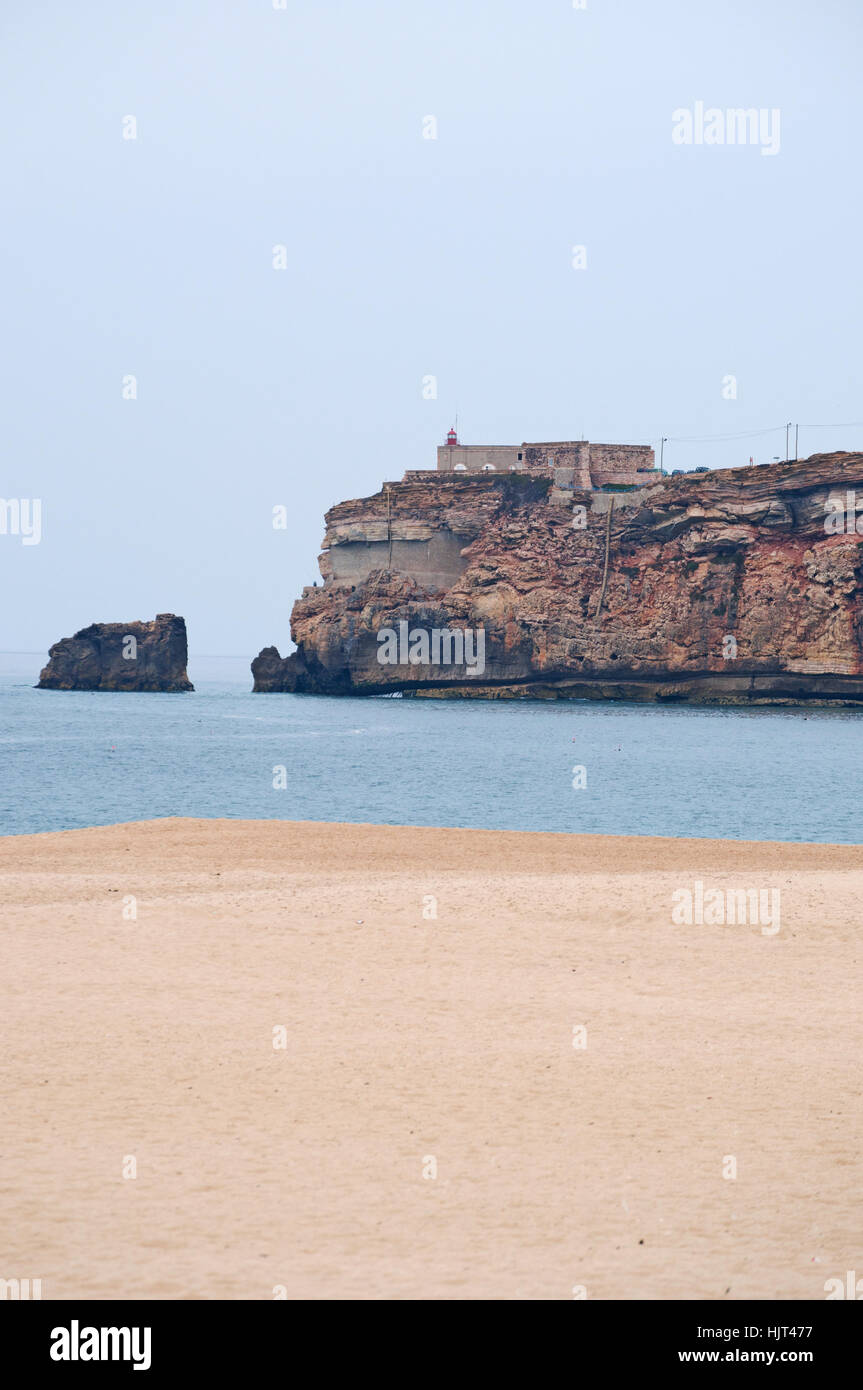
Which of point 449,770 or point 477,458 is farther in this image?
point 477,458

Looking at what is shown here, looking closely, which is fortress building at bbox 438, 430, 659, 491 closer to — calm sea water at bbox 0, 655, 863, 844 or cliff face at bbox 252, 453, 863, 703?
cliff face at bbox 252, 453, 863, 703

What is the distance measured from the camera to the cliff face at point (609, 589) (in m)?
136

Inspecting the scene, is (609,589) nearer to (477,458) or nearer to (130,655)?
(477,458)

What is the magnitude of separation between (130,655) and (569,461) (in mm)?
58667

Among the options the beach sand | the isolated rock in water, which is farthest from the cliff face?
the beach sand

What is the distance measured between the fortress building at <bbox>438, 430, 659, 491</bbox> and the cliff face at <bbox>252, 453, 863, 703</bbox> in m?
4.97

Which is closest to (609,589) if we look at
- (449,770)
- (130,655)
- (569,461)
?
(569,461)

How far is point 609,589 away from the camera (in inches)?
5797

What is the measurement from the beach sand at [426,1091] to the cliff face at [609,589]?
11822 centimetres

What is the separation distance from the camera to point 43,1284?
323 inches

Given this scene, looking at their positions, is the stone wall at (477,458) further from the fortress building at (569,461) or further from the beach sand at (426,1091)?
the beach sand at (426,1091)

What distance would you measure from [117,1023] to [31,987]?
6.46ft

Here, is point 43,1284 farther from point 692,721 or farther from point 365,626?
point 365,626
